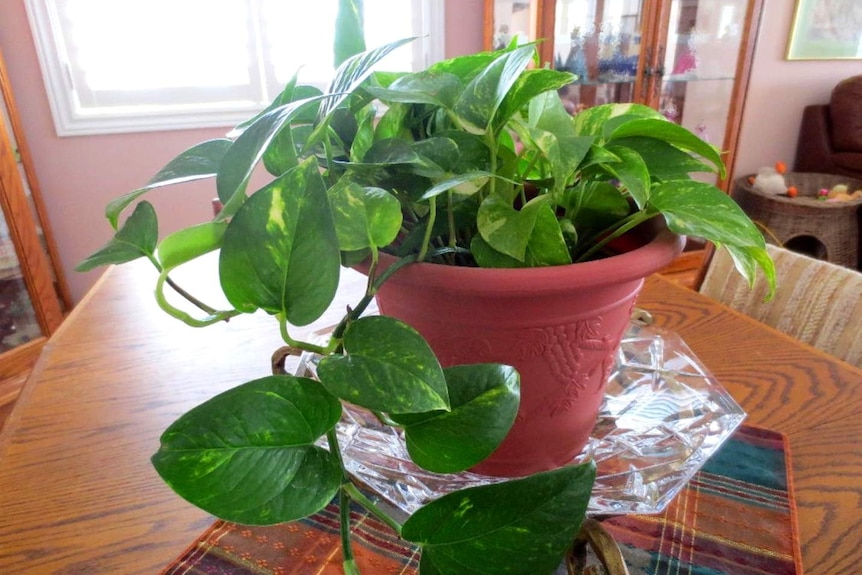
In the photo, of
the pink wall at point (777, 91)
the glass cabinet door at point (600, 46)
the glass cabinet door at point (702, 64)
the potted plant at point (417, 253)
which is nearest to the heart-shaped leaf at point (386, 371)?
the potted plant at point (417, 253)

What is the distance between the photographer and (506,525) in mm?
255

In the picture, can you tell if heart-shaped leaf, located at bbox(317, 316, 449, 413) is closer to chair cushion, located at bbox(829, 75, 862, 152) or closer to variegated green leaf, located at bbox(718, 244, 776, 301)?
variegated green leaf, located at bbox(718, 244, 776, 301)

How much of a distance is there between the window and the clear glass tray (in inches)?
58.6

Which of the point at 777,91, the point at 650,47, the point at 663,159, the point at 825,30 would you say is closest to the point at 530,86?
the point at 663,159

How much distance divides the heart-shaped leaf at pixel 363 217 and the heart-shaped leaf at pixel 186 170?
69 millimetres

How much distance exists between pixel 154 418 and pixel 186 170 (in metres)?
0.38

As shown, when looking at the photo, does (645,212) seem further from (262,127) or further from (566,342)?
(262,127)

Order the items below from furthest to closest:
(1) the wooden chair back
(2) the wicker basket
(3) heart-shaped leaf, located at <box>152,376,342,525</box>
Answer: (2) the wicker basket → (1) the wooden chair back → (3) heart-shaped leaf, located at <box>152,376,342,525</box>

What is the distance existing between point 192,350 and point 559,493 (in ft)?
1.99

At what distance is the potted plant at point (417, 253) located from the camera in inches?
9.7

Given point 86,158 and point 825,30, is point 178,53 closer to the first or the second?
point 86,158

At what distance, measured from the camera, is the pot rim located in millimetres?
323

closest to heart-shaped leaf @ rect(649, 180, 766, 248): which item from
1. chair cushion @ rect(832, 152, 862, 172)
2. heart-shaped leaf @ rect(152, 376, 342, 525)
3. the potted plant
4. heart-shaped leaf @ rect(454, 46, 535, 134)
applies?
the potted plant

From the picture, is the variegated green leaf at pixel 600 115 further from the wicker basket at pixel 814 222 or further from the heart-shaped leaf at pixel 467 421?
the wicker basket at pixel 814 222
